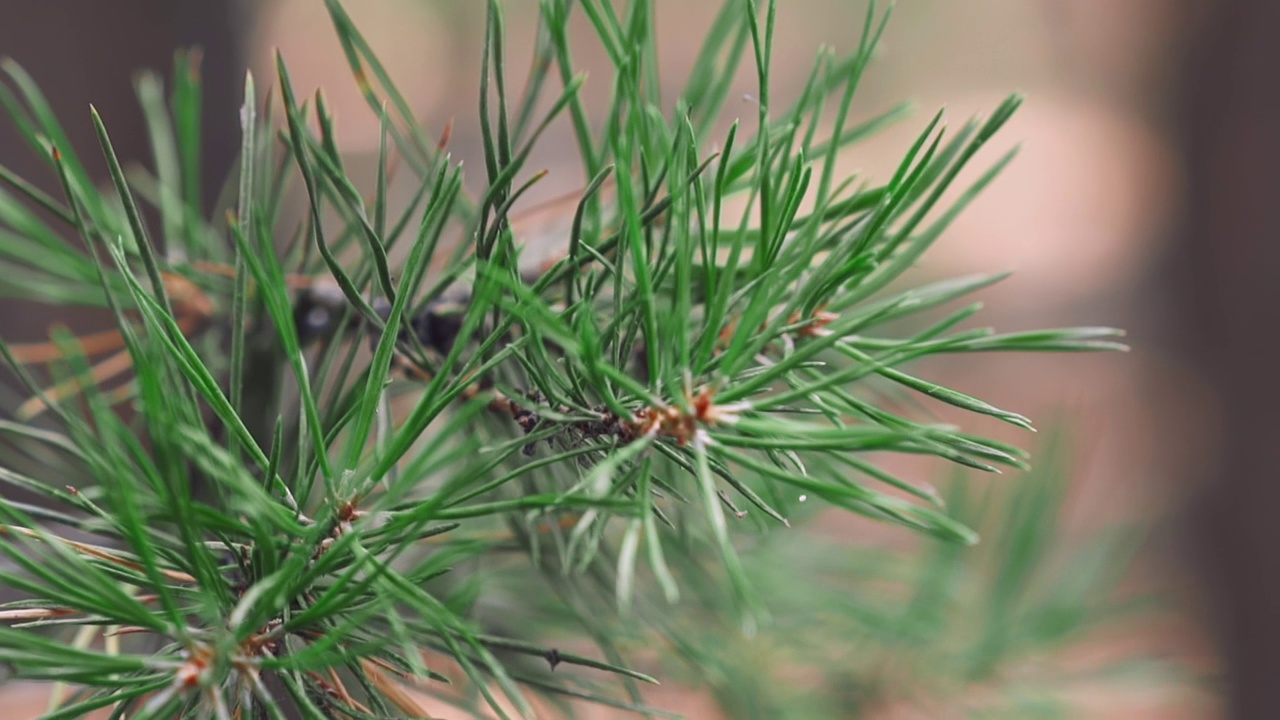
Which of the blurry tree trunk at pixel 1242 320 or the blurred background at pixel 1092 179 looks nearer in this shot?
the blurred background at pixel 1092 179

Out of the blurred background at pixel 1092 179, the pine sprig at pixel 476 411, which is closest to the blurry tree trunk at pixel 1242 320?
the blurred background at pixel 1092 179

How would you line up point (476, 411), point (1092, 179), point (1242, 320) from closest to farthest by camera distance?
point (476, 411), point (1242, 320), point (1092, 179)

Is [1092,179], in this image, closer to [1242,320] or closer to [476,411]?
[1242,320]

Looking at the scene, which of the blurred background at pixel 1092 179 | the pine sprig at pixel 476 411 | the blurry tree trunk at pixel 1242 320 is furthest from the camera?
the blurry tree trunk at pixel 1242 320

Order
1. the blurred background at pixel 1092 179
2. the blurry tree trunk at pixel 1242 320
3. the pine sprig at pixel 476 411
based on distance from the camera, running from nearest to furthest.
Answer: the pine sprig at pixel 476 411
the blurred background at pixel 1092 179
the blurry tree trunk at pixel 1242 320

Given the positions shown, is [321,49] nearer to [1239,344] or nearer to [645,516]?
[1239,344]

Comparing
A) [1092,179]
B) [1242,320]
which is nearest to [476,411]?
[1242,320]

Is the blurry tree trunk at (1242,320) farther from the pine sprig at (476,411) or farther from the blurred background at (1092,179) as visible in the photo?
the pine sprig at (476,411)

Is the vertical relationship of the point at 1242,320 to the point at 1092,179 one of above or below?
below
